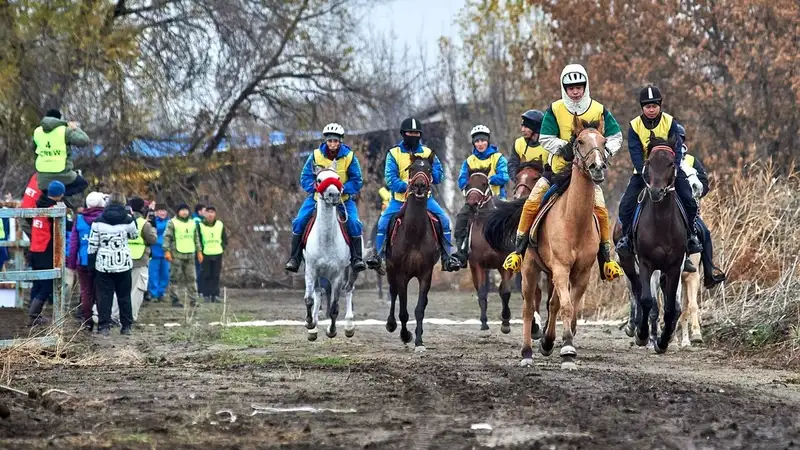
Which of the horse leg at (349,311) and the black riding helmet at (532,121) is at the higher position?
the black riding helmet at (532,121)

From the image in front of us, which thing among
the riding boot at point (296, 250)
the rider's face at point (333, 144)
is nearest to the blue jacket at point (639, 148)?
the rider's face at point (333, 144)

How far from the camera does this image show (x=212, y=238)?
27641 mm

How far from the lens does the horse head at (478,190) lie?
741 inches

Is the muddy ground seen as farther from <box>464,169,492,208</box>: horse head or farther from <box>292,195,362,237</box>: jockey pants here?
<box>464,169,492,208</box>: horse head

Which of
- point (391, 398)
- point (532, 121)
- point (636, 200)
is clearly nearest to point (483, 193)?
point (532, 121)

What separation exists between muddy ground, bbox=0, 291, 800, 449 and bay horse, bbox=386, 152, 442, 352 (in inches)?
22.9

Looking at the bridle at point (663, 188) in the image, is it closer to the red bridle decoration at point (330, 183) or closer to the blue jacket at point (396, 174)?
the blue jacket at point (396, 174)

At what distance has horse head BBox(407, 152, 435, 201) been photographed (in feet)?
49.6

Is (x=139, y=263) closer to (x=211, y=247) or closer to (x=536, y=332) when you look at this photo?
(x=211, y=247)

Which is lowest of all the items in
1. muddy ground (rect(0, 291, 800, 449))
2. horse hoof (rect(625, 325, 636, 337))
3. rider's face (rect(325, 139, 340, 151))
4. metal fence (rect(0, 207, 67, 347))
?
muddy ground (rect(0, 291, 800, 449))

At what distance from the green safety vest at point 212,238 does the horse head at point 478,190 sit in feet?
32.5

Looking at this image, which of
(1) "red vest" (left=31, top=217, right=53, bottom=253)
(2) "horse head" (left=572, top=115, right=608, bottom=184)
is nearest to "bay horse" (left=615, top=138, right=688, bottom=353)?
(2) "horse head" (left=572, top=115, right=608, bottom=184)

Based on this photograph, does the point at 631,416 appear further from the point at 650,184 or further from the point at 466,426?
the point at 650,184

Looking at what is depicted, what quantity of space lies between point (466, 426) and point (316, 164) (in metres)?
8.09
